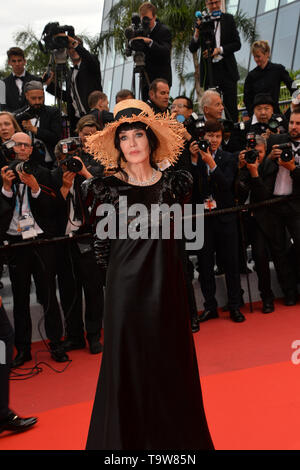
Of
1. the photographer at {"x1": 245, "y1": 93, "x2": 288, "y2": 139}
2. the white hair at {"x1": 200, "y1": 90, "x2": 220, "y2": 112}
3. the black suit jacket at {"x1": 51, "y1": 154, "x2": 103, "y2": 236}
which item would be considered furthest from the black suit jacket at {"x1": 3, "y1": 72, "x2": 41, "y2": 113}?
the photographer at {"x1": 245, "y1": 93, "x2": 288, "y2": 139}

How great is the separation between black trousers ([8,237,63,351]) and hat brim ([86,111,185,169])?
6.22ft

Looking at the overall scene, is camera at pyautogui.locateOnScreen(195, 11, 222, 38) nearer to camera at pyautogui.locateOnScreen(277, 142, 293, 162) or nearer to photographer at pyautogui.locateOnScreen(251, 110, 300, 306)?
photographer at pyautogui.locateOnScreen(251, 110, 300, 306)

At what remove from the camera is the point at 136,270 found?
234cm

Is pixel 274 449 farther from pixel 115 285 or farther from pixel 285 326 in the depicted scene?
pixel 285 326

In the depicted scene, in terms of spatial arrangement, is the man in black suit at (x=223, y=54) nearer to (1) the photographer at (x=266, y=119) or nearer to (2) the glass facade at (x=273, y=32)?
(1) the photographer at (x=266, y=119)

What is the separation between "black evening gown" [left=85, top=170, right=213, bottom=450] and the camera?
229cm

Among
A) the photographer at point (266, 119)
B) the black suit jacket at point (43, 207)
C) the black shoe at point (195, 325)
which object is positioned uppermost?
the photographer at point (266, 119)

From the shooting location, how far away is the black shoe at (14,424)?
3.16 m

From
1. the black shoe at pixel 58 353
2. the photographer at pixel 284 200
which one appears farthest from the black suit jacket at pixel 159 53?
the black shoe at pixel 58 353

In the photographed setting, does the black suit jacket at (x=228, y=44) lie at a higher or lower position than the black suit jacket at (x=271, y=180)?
higher

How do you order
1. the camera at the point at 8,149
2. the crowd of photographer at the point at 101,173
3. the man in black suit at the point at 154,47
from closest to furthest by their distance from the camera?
the camera at the point at 8,149
the crowd of photographer at the point at 101,173
the man in black suit at the point at 154,47

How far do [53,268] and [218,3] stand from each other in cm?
344

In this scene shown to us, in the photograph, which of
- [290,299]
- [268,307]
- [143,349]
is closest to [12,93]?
[268,307]

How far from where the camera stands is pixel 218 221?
4938 millimetres
